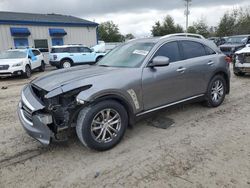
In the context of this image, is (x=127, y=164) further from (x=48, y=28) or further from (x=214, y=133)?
(x=48, y=28)

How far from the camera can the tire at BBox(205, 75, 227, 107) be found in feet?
16.5

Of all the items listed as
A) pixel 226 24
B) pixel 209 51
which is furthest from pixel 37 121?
pixel 226 24

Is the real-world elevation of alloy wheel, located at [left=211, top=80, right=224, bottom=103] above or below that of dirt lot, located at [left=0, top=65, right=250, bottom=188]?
above

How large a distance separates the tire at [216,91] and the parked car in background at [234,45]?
1071cm

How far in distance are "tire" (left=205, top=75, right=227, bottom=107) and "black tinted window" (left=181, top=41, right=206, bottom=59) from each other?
68 cm

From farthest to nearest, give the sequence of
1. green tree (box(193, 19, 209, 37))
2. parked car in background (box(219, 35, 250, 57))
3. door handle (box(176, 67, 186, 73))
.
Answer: green tree (box(193, 19, 209, 37)) → parked car in background (box(219, 35, 250, 57)) → door handle (box(176, 67, 186, 73))

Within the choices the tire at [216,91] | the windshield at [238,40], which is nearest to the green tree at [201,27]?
the windshield at [238,40]

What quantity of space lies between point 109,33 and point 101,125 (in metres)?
56.9

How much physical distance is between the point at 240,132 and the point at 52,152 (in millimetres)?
3143

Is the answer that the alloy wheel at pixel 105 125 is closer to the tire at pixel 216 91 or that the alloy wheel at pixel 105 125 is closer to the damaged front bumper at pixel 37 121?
the damaged front bumper at pixel 37 121

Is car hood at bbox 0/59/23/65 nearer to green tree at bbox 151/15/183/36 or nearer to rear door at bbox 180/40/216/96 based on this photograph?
rear door at bbox 180/40/216/96

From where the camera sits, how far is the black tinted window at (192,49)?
4.57 meters

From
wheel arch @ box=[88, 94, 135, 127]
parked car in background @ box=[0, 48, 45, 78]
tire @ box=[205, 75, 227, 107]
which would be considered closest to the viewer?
wheel arch @ box=[88, 94, 135, 127]

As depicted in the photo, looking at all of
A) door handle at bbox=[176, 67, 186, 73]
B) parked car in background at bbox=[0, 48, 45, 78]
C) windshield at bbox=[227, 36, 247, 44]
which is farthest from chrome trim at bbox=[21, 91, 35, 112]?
windshield at bbox=[227, 36, 247, 44]
